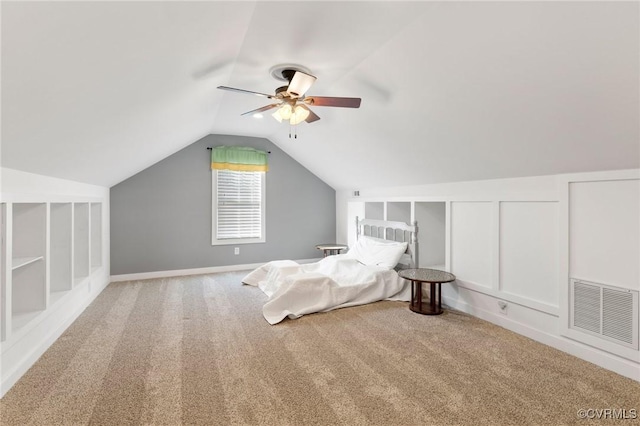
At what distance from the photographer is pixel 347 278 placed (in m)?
4.16

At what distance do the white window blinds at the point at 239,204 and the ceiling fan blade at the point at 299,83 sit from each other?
3.67m

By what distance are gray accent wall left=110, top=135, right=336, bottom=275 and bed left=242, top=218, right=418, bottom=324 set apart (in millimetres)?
1441

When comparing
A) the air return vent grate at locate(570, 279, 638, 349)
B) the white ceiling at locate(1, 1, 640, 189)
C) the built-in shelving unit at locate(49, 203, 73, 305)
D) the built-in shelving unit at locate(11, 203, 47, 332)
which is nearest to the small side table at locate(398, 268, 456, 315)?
the air return vent grate at locate(570, 279, 638, 349)

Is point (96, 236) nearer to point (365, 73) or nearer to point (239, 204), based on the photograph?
point (239, 204)

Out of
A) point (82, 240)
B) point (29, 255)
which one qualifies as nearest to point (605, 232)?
point (29, 255)

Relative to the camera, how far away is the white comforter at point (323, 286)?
3.58 meters

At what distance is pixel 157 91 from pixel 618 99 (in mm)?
3249

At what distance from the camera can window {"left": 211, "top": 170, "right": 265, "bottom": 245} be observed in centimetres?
589

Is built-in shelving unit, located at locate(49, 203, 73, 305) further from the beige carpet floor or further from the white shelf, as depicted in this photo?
the white shelf

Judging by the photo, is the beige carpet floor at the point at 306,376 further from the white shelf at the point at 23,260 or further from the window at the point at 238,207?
the window at the point at 238,207

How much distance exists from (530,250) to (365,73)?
2374 millimetres

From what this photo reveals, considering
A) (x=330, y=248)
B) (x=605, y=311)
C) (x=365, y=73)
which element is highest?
(x=365, y=73)

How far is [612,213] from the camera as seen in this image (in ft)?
8.02

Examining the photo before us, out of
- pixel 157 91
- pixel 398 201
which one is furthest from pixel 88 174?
pixel 398 201
